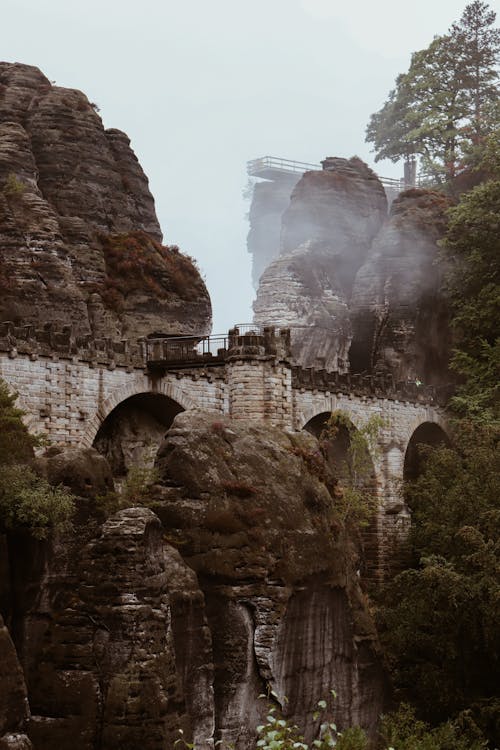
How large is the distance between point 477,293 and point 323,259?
356 inches

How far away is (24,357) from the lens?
37562 mm

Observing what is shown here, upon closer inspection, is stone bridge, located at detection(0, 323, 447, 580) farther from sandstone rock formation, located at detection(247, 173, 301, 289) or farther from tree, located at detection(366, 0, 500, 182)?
sandstone rock formation, located at detection(247, 173, 301, 289)

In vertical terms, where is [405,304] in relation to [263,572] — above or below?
above

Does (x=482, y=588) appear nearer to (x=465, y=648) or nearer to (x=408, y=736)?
(x=465, y=648)

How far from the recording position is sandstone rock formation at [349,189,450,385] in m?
55.2

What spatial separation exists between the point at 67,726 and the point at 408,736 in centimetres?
1143

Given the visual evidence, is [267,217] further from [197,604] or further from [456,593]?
[197,604]

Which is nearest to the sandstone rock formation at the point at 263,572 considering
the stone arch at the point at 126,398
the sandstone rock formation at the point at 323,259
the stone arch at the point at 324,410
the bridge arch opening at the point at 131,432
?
the stone arch at the point at 126,398

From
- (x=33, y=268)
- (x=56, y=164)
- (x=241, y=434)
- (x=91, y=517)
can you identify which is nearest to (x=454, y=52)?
(x=56, y=164)

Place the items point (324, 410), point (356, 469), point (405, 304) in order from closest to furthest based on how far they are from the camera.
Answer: point (356, 469) < point (324, 410) < point (405, 304)

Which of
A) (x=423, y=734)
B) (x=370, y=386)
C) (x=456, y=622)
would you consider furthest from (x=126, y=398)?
(x=423, y=734)

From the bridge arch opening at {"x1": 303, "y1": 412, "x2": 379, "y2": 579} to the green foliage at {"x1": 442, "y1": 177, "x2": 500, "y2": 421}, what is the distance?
451 cm

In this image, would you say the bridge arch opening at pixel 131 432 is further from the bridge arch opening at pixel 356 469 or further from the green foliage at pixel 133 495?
the green foliage at pixel 133 495

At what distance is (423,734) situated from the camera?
33.2 metres
